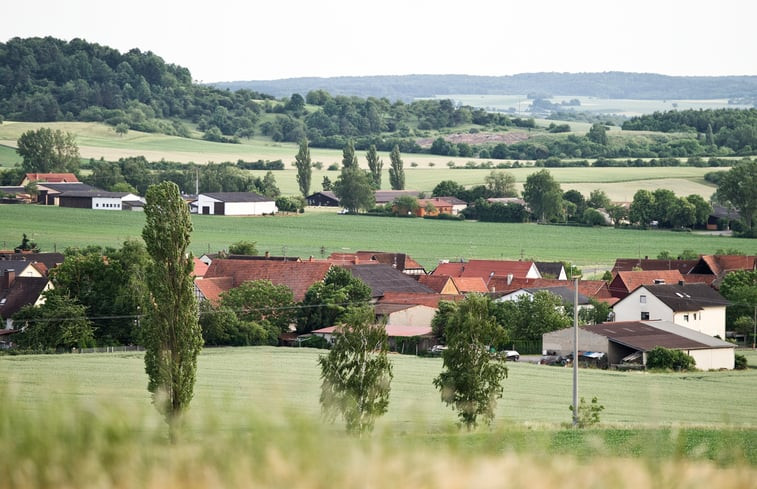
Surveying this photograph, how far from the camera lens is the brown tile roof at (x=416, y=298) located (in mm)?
49656

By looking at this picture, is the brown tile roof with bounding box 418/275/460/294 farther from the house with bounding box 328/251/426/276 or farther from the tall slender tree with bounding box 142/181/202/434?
the tall slender tree with bounding box 142/181/202/434

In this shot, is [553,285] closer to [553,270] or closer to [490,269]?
[490,269]

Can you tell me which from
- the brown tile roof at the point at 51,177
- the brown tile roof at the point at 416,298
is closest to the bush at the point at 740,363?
the brown tile roof at the point at 416,298

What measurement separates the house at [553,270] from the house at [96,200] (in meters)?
43.1

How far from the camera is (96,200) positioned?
96.1 meters

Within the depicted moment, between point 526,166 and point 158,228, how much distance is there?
115 metres

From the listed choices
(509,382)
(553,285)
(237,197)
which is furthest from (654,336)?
(237,197)

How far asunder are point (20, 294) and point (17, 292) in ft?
1.15

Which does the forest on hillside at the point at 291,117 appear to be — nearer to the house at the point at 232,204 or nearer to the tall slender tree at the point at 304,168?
the tall slender tree at the point at 304,168

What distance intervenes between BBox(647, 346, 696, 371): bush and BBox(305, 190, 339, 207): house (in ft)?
235

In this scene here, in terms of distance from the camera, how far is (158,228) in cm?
2303

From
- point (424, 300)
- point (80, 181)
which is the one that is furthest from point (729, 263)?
point (80, 181)

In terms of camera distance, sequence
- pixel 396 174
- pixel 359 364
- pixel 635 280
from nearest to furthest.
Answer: pixel 359 364 < pixel 635 280 < pixel 396 174

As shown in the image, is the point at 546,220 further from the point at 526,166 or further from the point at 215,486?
the point at 215,486
